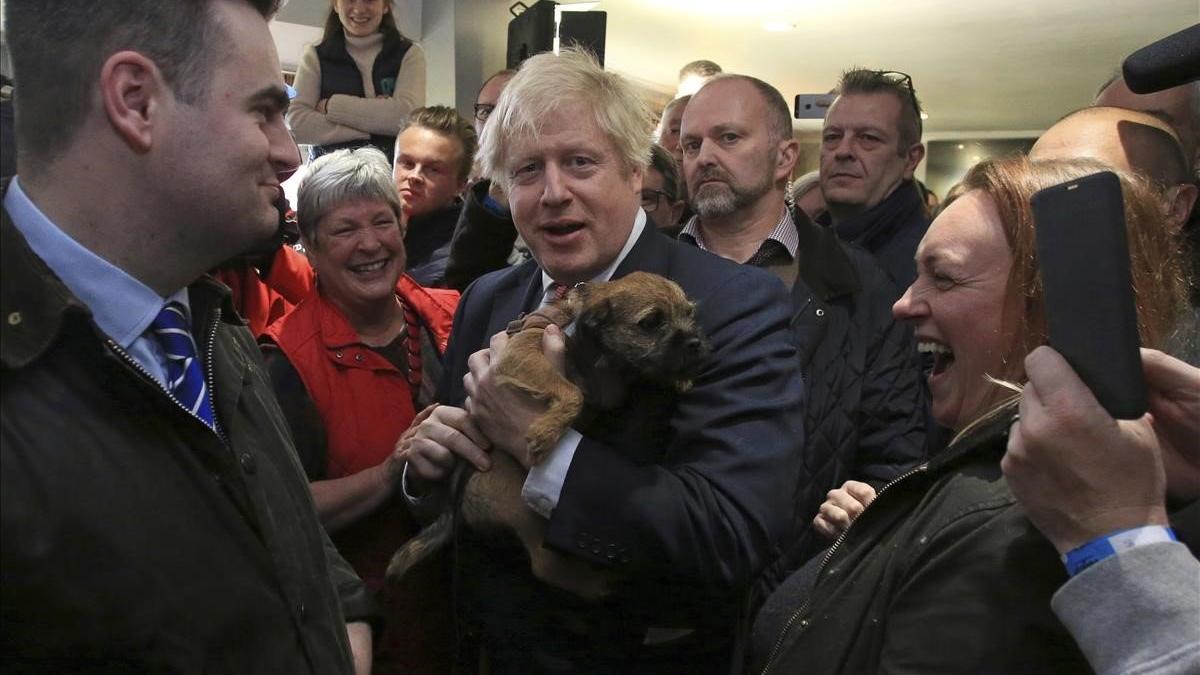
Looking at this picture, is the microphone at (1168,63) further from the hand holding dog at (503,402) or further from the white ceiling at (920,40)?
the white ceiling at (920,40)

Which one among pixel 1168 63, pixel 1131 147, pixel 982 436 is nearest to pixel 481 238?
pixel 1131 147

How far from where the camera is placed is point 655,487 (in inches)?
64.7

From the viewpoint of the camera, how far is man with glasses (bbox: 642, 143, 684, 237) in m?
3.62

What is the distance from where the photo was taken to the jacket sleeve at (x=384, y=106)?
4.65 m

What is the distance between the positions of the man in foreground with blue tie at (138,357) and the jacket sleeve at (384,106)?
3434 mm

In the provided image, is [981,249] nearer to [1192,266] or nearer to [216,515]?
[1192,266]

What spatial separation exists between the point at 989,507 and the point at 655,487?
22.4 inches

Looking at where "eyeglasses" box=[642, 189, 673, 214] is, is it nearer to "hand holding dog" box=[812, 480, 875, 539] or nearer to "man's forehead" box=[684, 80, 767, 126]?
"man's forehead" box=[684, 80, 767, 126]

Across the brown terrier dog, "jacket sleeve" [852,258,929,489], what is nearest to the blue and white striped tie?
the brown terrier dog

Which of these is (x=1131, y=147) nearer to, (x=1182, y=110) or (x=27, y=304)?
(x=1182, y=110)

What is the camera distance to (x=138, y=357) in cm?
122

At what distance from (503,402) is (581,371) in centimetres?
17

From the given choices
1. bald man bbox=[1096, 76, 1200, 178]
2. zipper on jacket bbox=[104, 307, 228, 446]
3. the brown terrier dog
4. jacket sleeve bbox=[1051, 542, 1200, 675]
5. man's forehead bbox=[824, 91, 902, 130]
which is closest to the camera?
jacket sleeve bbox=[1051, 542, 1200, 675]

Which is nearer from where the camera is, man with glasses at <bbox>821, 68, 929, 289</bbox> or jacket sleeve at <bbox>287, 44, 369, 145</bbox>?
man with glasses at <bbox>821, 68, 929, 289</bbox>
